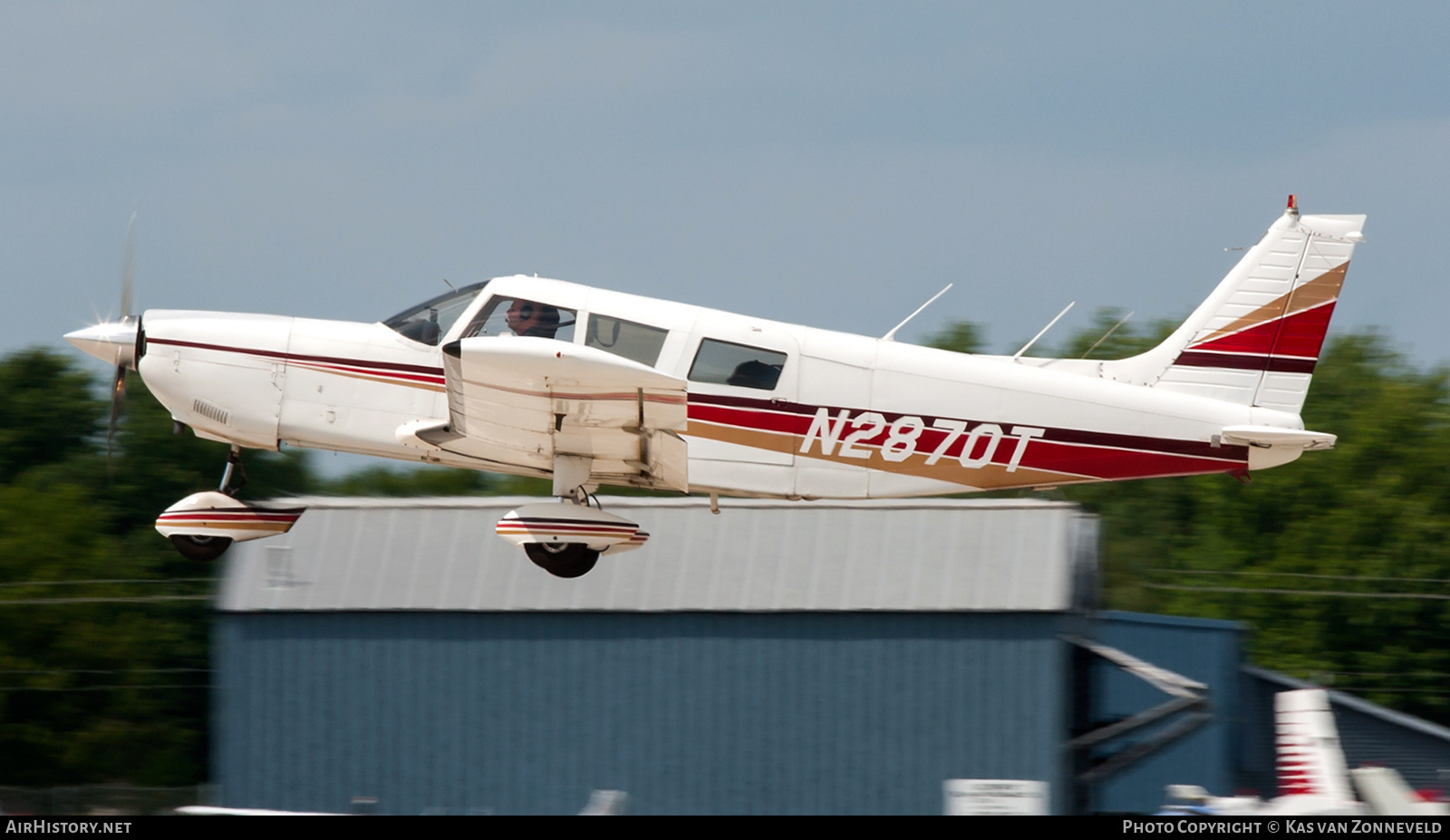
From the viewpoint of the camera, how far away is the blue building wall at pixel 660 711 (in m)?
13.5

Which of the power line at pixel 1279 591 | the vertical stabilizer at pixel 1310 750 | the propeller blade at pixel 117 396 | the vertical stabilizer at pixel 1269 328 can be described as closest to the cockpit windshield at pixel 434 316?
the propeller blade at pixel 117 396

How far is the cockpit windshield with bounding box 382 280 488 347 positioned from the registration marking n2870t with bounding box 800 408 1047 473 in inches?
97.3

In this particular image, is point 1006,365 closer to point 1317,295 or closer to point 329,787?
point 1317,295

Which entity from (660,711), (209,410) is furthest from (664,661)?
(209,410)

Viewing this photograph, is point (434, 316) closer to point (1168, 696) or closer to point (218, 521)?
point (218, 521)

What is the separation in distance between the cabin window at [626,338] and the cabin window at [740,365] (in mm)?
322

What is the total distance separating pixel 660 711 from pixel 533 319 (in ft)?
16.0

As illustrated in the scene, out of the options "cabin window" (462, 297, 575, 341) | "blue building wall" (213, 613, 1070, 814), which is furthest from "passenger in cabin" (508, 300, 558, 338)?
"blue building wall" (213, 613, 1070, 814)

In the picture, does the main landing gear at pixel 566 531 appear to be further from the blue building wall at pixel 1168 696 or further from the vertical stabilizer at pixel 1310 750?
the blue building wall at pixel 1168 696

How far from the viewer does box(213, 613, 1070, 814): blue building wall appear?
1350cm

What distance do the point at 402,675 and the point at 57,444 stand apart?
18820mm

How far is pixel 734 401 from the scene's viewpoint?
34.0 ft

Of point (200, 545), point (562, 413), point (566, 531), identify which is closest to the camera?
point (562, 413)

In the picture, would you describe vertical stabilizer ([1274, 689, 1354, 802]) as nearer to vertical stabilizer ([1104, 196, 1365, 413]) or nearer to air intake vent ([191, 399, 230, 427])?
vertical stabilizer ([1104, 196, 1365, 413])
